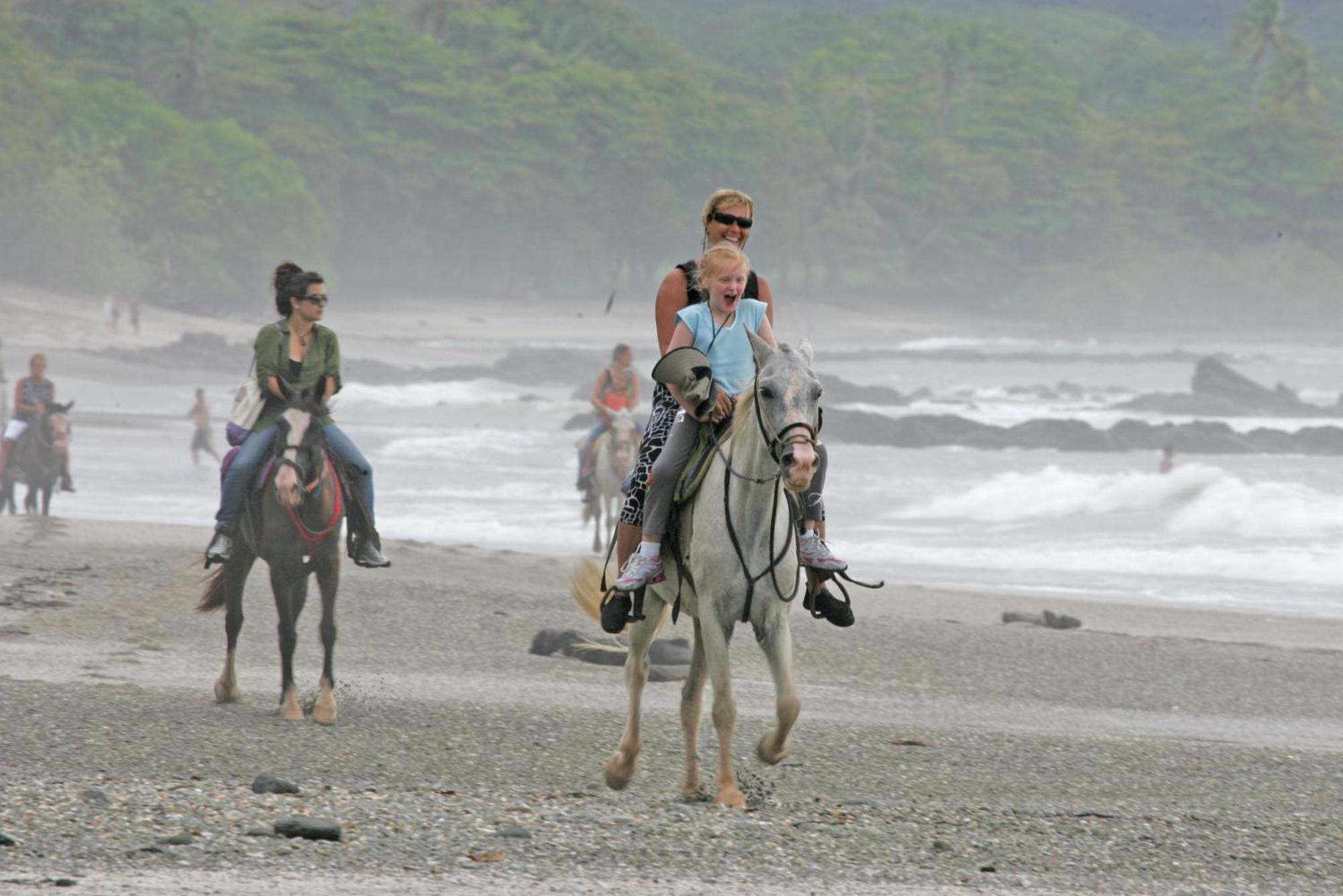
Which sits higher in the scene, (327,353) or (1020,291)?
(1020,291)

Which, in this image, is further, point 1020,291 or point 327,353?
point 1020,291

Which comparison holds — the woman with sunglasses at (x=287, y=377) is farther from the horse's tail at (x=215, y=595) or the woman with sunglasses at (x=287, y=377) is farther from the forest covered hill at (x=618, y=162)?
the forest covered hill at (x=618, y=162)

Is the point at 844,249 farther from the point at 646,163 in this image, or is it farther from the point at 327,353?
the point at 327,353

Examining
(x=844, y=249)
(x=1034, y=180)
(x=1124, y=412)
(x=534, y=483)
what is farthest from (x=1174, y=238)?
(x=534, y=483)

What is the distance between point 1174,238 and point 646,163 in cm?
4057

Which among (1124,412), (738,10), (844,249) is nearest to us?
(1124,412)

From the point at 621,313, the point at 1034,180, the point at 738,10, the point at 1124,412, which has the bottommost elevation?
the point at 1124,412

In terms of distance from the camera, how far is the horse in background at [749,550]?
685cm

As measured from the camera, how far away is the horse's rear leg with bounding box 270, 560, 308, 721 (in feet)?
31.3

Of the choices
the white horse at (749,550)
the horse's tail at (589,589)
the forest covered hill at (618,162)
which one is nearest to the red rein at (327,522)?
the horse's tail at (589,589)

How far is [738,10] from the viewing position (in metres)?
188

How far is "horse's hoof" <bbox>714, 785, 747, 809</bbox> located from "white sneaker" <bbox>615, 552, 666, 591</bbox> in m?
0.90

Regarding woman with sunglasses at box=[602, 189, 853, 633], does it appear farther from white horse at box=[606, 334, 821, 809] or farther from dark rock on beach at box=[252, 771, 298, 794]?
dark rock on beach at box=[252, 771, 298, 794]

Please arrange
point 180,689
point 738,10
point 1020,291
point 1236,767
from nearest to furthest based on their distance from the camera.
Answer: point 1236,767, point 180,689, point 1020,291, point 738,10
